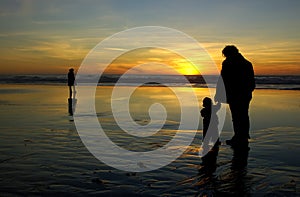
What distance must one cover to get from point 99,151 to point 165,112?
809 centimetres

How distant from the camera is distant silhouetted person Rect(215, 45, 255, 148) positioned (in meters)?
8.36

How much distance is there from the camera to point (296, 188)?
5.24m

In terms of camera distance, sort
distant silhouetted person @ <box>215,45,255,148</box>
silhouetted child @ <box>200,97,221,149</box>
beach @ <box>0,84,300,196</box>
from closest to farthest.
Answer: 1. beach @ <box>0,84,300,196</box>
2. silhouetted child @ <box>200,97,221,149</box>
3. distant silhouetted person @ <box>215,45,255,148</box>

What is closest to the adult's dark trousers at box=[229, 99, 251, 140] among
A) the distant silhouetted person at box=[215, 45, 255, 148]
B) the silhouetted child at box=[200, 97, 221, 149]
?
the distant silhouetted person at box=[215, 45, 255, 148]

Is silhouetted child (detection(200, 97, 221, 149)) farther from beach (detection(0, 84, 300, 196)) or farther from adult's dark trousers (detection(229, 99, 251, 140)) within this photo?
adult's dark trousers (detection(229, 99, 251, 140))

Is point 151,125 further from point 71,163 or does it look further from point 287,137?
point 71,163

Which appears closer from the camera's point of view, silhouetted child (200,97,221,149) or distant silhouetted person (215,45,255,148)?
silhouetted child (200,97,221,149)

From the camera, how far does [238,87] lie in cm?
842

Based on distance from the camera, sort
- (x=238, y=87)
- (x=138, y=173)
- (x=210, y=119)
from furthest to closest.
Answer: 1. (x=238, y=87)
2. (x=210, y=119)
3. (x=138, y=173)

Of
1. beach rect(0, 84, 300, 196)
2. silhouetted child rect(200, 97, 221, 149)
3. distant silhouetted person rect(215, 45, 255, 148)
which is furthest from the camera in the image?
distant silhouetted person rect(215, 45, 255, 148)

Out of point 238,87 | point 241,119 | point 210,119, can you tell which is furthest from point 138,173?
point 238,87

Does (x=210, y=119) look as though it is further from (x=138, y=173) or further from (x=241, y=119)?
(x=138, y=173)

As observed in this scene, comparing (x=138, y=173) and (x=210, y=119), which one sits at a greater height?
(x=210, y=119)

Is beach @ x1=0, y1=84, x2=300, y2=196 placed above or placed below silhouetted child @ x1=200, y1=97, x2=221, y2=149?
below
